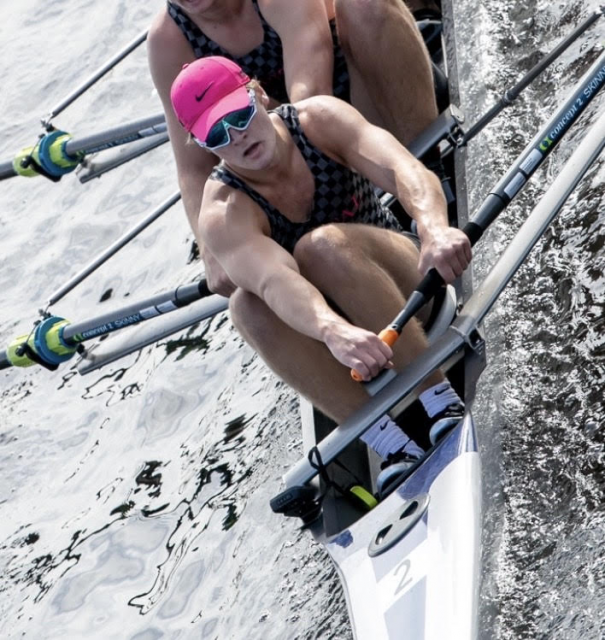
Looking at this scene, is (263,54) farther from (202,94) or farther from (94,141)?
(94,141)

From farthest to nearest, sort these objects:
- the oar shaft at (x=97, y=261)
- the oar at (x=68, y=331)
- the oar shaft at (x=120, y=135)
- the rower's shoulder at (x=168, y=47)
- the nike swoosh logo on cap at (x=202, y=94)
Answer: the oar shaft at (x=120, y=135) < the oar shaft at (x=97, y=261) < the oar at (x=68, y=331) < the rower's shoulder at (x=168, y=47) < the nike swoosh logo on cap at (x=202, y=94)

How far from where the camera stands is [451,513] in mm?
3014

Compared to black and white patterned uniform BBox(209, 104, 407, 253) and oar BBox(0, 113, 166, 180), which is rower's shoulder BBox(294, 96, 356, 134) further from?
oar BBox(0, 113, 166, 180)

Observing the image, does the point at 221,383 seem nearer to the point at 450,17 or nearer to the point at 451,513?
the point at 450,17

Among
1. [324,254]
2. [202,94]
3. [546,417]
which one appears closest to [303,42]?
[202,94]

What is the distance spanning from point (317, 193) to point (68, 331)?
1657 millimetres

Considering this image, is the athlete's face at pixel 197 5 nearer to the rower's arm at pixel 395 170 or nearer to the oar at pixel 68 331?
the rower's arm at pixel 395 170

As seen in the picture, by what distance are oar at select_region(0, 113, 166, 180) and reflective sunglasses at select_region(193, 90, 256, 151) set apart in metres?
2.24

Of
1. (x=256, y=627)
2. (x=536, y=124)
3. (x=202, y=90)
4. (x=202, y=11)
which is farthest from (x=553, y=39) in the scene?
(x=256, y=627)

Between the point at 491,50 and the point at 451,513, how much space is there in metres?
2.94

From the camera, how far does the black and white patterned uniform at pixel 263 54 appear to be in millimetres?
4086

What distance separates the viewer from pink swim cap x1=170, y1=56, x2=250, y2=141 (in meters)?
3.28

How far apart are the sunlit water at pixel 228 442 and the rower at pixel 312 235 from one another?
38 centimetres

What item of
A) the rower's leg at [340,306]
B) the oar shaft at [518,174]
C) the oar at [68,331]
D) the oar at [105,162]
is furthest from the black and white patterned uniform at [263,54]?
the oar at [105,162]
